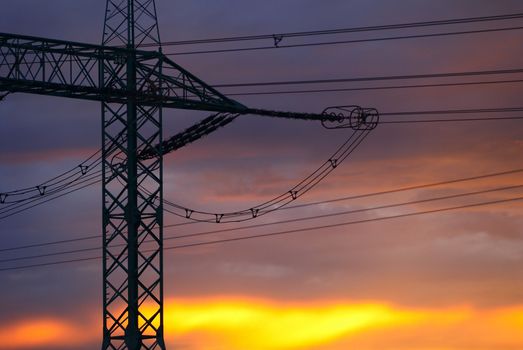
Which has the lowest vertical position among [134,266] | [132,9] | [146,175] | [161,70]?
[134,266]

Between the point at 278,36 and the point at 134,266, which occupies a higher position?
the point at 278,36

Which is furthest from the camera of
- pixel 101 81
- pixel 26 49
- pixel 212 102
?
pixel 212 102

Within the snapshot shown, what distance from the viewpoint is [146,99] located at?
59.5 m

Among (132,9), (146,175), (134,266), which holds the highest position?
(132,9)

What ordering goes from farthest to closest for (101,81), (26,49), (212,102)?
(212,102), (101,81), (26,49)

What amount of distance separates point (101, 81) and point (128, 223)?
7.41 metres

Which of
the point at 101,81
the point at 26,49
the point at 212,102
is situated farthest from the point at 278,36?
the point at 26,49

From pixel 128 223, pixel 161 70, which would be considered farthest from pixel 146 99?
pixel 128 223

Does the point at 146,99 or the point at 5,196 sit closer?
the point at 146,99

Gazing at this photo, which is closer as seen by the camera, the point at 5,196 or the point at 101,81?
the point at 101,81

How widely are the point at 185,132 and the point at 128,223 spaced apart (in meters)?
6.56

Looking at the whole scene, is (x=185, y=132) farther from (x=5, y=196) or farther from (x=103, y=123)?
(x=5, y=196)

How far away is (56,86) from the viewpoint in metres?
55.6

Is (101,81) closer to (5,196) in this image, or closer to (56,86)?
(56,86)
